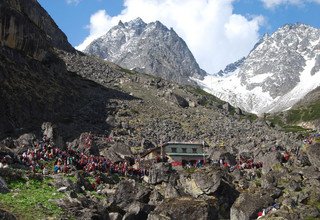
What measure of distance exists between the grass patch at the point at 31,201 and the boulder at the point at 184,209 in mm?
8237

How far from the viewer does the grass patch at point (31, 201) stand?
108 feet

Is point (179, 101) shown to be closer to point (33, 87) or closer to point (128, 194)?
point (33, 87)

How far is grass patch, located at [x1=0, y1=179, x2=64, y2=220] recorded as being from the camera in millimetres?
33000

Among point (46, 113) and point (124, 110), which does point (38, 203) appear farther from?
point (124, 110)

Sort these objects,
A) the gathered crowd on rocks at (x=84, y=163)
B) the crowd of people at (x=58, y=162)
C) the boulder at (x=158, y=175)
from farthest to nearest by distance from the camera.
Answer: the boulder at (x=158, y=175)
the crowd of people at (x=58, y=162)
the gathered crowd on rocks at (x=84, y=163)

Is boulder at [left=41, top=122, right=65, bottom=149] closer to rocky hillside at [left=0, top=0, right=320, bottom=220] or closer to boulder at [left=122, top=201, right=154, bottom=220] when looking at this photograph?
rocky hillside at [left=0, top=0, right=320, bottom=220]

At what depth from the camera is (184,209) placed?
40625 mm

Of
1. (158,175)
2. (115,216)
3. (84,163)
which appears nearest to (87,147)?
(84,163)

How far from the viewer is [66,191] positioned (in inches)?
1673

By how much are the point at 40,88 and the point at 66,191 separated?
8225 cm

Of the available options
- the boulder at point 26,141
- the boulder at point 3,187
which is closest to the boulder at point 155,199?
the boulder at point 3,187

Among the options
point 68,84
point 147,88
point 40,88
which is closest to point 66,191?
point 40,88

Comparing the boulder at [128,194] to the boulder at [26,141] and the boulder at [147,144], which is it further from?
the boulder at [147,144]

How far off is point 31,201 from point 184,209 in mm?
12538
